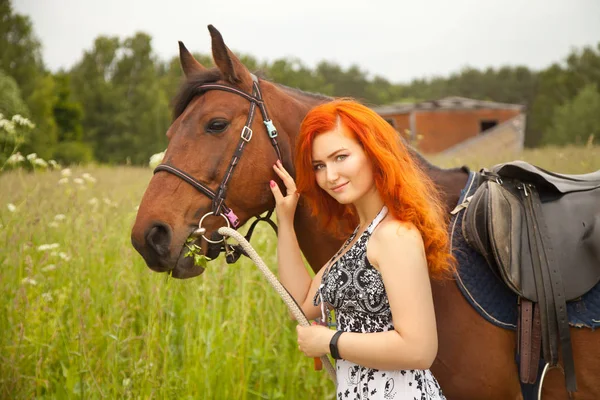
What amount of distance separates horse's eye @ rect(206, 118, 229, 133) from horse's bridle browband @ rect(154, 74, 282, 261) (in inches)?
3.9

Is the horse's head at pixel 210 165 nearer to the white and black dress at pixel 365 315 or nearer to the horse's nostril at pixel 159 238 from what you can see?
the horse's nostril at pixel 159 238

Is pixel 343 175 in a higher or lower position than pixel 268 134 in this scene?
lower

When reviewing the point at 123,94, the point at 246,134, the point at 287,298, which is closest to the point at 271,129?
the point at 246,134

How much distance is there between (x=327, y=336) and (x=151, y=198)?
1055 mm

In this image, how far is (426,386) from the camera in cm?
179

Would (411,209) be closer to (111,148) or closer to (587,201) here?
(587,201)

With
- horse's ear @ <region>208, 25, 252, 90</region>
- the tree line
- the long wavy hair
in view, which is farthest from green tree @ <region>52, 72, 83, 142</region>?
the long wavy hair

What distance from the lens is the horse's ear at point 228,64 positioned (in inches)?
91.9

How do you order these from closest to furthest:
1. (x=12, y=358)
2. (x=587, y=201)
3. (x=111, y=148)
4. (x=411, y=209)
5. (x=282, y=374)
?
(x=411, y=209) → (x=587, y=201) → (x=12, y=358) → (x=282, y=374) → (x=111, y=148)

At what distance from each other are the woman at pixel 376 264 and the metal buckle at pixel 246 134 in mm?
466

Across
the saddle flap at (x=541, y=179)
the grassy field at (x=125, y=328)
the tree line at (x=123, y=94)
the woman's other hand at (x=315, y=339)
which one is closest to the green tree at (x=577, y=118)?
the tree line at (x=123, y=94)

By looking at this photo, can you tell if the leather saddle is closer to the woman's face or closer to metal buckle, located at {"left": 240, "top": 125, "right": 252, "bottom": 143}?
the woman's face

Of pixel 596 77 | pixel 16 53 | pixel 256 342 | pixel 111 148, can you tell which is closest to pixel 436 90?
pixel 596 77

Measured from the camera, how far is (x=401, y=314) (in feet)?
5.28
